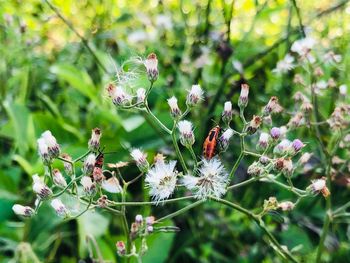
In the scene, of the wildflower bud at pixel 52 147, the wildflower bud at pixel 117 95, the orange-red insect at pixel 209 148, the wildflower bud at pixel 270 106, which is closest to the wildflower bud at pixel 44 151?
the wildflower bud at pixel 52 147

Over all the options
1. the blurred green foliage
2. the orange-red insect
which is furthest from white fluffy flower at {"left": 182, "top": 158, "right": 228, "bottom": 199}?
the blurred green foliage

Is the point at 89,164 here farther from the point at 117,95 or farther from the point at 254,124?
the point at 254,124

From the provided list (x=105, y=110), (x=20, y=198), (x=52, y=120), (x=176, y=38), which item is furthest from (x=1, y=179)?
(x=176, y=38)

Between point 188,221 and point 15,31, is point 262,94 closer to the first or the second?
point 188,221

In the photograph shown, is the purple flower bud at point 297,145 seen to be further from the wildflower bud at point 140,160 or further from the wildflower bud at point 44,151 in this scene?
the wildflower bud at point 44,151

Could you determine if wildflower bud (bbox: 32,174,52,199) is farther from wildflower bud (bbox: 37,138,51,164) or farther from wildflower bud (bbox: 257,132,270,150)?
wildflower bud (bbox: 257,132,270,150)

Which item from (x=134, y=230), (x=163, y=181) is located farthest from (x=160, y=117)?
(x=163, y=181)
